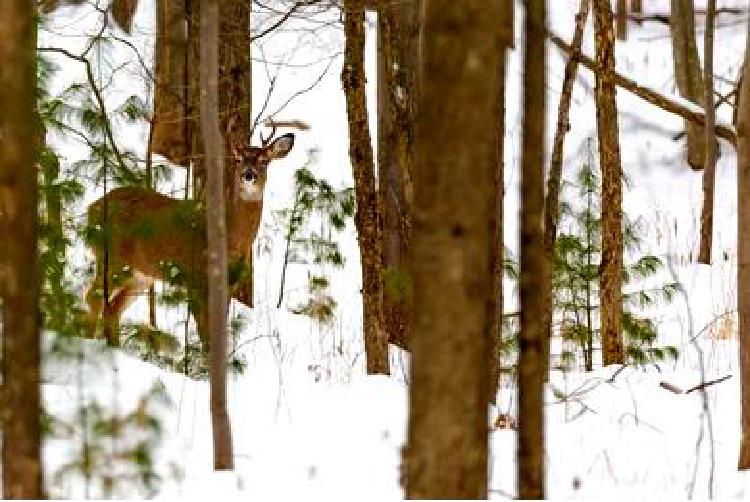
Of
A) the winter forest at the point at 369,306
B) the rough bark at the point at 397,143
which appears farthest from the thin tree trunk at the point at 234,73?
the rough bark at the point at 397,143

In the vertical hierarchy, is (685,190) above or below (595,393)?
above

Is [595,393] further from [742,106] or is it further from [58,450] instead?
[58,450]

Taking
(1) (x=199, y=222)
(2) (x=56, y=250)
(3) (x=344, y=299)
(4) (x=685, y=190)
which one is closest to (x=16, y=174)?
(2) (x=56, y=250)

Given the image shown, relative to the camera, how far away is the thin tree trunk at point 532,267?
4562 mm

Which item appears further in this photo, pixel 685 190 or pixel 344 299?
pixel 685 190

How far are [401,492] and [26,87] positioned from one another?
2.30 m

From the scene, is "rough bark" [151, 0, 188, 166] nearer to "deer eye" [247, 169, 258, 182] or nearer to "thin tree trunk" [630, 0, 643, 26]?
"deer eye" [247, 169, 258, 182]

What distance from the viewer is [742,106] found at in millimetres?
6781

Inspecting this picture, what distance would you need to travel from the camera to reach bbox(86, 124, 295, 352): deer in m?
8.98

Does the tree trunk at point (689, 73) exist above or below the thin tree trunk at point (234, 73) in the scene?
above

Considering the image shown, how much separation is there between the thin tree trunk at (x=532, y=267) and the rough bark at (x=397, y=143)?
4876 mm

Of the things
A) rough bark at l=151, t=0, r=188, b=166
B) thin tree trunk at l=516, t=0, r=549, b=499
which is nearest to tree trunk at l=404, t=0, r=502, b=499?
thin tree trunk at l=516, t=0, r=549, b=499

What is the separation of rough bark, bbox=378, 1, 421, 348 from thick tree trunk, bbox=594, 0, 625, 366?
1.26 metres

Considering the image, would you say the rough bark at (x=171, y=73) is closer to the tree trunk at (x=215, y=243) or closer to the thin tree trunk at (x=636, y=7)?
the tree trunk at (x=215, y=243)
